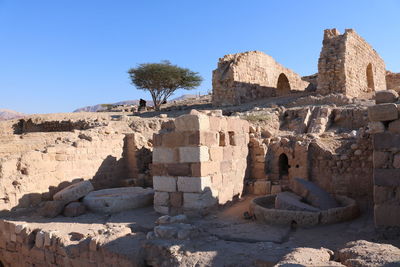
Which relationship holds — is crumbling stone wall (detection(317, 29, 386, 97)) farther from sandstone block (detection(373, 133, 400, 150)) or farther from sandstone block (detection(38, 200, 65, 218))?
sandstone block (detection(38, 200, 65, 218))

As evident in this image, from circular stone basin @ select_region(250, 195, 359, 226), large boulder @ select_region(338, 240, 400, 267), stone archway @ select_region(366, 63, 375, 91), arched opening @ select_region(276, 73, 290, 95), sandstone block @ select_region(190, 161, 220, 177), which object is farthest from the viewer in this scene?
arched opening @ select_region(276, 73, 290, 95)

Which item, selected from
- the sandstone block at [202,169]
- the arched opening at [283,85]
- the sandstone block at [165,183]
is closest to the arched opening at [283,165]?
the sandstone block at [202,169]

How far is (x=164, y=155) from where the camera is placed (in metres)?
7.04

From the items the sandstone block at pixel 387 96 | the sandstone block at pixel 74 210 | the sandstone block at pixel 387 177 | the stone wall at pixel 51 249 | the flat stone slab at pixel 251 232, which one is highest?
the sandstone block at pixel 387 96

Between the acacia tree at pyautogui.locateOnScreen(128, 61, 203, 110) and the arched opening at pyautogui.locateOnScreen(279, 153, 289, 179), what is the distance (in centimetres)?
2412

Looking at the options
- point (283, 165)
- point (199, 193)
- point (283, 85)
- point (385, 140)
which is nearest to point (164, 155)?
point (199, 193)

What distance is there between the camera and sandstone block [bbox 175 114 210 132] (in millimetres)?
6645

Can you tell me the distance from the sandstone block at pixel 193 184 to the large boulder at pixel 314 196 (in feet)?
5.77

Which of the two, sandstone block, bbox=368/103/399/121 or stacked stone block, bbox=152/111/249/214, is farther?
stacked stone block, bbox=152/111/249/214

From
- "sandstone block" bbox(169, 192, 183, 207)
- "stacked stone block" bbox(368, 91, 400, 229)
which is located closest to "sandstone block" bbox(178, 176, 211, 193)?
"sandstone block" bbox(169, 192, 183, 207)

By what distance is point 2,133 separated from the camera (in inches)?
789

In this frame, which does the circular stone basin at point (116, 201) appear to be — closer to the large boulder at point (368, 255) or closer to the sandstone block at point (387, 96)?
the large boulder at point (368, 255)

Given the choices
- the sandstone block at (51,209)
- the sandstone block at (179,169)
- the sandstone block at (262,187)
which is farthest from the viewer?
the sandstone block at (262,187)

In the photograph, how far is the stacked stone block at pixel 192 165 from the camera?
666 cm
